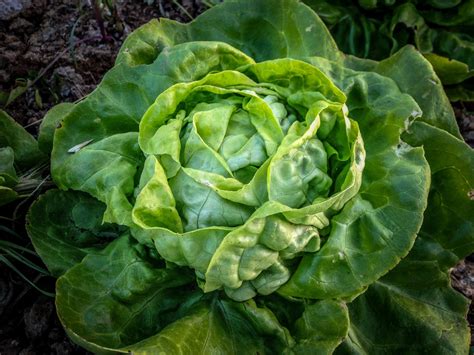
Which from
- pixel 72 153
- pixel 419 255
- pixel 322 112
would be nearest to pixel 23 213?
pixel 72 153

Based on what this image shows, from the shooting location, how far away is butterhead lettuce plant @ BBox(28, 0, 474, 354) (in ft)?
7.85

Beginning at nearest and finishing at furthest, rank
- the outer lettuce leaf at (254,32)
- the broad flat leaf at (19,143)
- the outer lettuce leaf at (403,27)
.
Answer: the outer lettuce leaf at (254,32) < the broad flat leaf at (19,143) < the outer lettuce leaf at (403,27)

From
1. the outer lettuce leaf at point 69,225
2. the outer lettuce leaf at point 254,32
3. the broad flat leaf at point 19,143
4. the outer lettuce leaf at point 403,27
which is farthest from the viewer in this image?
the outer lettuce leaf at point 403,27

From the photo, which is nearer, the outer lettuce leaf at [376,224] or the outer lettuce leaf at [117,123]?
the outer lettuce leaf at [376,224]

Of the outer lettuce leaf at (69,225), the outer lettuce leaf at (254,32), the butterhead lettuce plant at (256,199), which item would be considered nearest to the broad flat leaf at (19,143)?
the butterhead lettuce plant at (256,199)

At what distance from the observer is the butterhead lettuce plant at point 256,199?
2393 millimetres

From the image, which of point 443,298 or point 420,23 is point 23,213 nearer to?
point 443,298

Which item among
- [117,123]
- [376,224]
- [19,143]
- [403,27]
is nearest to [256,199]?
[376,224]

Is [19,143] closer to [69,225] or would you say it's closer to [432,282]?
[69,225]

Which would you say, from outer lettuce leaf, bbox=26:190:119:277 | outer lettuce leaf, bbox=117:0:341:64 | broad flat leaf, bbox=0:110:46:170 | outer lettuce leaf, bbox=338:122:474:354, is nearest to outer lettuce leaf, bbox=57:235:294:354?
outer lettuce leaf, bbox=26:190:119:277

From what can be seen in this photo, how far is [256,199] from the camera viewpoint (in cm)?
236

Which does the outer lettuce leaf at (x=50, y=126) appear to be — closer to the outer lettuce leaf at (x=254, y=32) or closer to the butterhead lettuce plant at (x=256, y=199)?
the butterhead lettuce plant at (x=256, y=199)

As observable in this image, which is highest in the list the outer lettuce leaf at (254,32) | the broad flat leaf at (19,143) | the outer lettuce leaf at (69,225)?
the outer lettuce leaf at (254,32)

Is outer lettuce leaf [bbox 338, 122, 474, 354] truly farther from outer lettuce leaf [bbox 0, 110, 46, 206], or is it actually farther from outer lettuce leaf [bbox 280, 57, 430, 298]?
outer lettuce leaf [bbox 0, 110, 46, 206]
